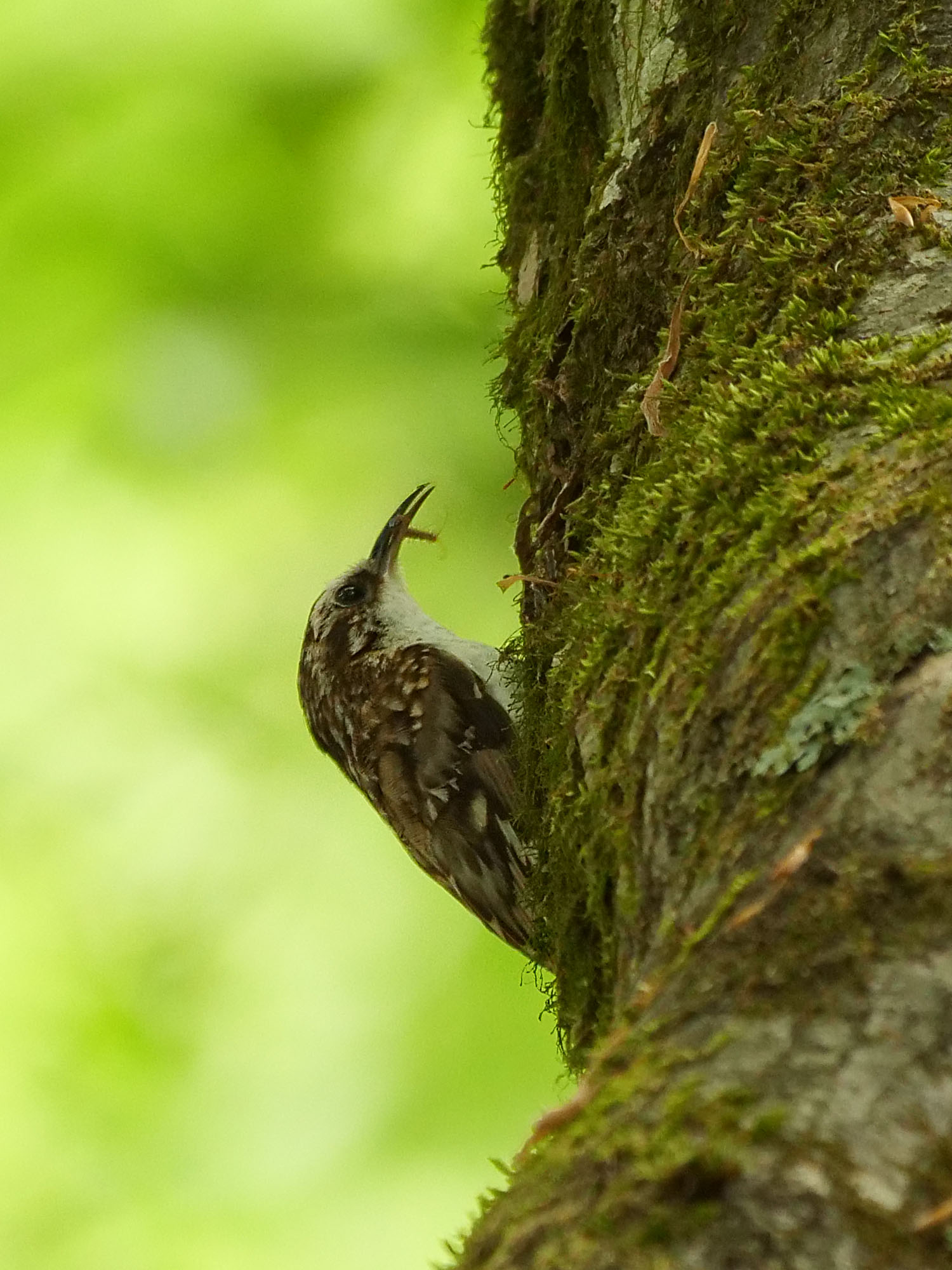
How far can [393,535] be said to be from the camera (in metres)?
4.15

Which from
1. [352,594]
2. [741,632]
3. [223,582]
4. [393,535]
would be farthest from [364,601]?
[741,632]

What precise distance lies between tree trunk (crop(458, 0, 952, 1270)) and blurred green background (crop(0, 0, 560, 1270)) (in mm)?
1967

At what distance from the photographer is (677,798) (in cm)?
160

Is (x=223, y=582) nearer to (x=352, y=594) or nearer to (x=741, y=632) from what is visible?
(x=352, y=594)

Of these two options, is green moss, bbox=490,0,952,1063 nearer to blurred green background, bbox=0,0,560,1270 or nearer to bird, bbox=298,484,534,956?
bird, bbox=298,484,534,956

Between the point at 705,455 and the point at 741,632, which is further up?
the point at 705,455

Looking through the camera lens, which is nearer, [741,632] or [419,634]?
[741,632]

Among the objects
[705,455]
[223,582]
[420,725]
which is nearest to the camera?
[705,455]

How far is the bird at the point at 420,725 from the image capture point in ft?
11.0

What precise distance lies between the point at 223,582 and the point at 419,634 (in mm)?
1580

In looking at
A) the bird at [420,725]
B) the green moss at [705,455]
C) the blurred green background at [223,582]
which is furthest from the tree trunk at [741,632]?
the blurred green background at [223,582]

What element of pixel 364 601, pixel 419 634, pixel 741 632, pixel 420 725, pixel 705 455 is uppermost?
pixel 364 601

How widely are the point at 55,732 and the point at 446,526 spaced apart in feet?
5.93

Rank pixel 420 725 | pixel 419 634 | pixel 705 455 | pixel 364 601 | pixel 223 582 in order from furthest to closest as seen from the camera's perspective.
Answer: pixel 223 582 < pixel 364 601 < pixel 419 634 < pixel 420 725 < pixel 705 455
